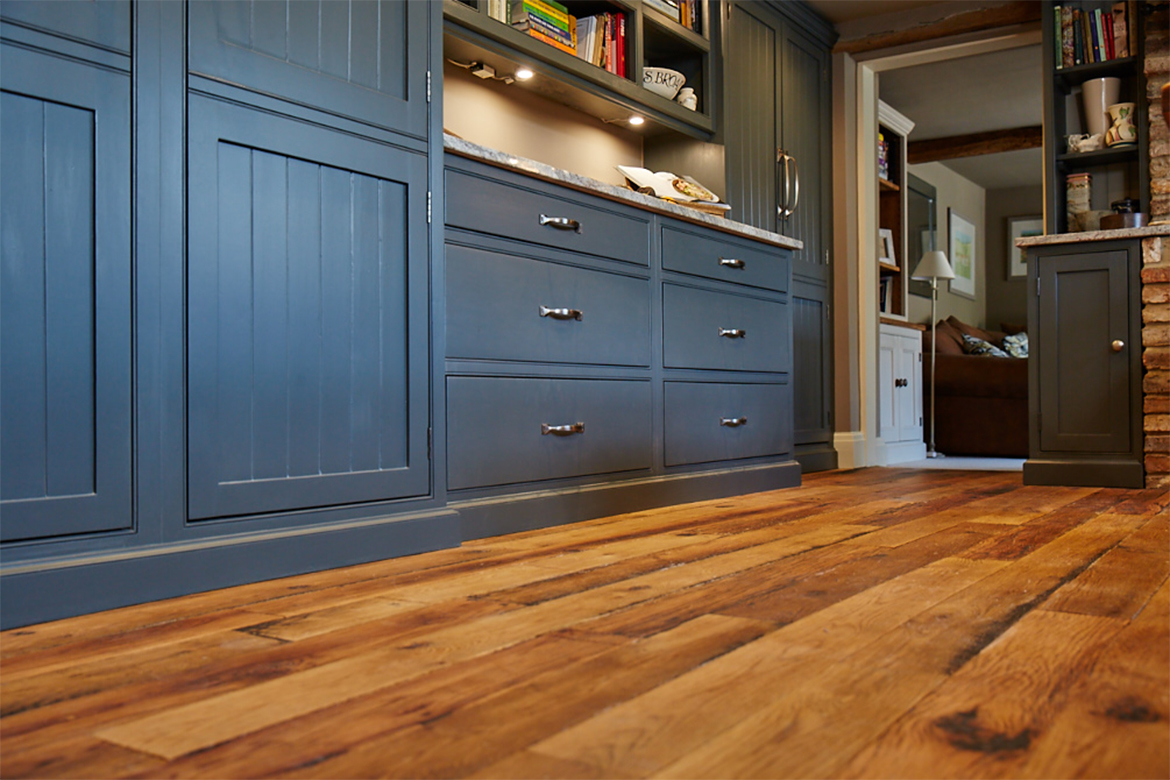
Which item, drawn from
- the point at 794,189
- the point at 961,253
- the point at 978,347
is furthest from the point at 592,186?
the point at 961,253

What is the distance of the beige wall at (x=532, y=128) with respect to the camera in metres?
3.06

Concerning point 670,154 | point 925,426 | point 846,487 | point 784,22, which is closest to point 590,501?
point 846,487

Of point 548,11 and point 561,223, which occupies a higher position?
point 548,11

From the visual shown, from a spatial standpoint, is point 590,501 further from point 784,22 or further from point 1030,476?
point 784,22

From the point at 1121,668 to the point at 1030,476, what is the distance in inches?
111

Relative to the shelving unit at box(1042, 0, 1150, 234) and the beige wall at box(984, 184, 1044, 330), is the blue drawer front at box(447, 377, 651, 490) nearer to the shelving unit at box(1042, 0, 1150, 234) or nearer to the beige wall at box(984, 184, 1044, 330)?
the shelving unit at box(1042, 0, 1150, 234)

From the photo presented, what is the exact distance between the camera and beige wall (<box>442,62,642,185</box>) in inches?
120

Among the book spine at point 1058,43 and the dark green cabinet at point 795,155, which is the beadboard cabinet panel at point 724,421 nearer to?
the dark green cabinet at point 795,155

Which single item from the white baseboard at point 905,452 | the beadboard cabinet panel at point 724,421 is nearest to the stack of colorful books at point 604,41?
the beadboard cabinet panel at point 724,421

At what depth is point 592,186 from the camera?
8.05 ft

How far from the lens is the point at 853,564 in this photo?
1698mm

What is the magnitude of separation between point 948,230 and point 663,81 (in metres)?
5.82

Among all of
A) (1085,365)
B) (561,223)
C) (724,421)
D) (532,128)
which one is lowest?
(724,421)

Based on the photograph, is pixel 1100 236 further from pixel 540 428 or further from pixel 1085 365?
pixel 540 428
